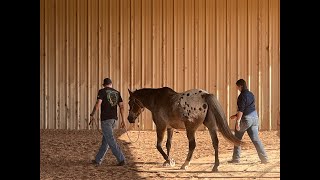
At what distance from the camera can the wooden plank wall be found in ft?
52.2

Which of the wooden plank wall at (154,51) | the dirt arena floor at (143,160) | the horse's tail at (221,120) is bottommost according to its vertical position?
the dirt arena floor at (143,160)

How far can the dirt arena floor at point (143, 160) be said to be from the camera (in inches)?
352

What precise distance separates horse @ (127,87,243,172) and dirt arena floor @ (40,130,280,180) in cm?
47

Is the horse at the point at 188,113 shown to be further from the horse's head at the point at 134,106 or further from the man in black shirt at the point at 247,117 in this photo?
the man in black shirt at the point at 247,117

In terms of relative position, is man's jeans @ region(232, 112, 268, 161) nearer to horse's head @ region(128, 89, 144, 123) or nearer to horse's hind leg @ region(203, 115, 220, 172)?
horse's hind leg @ region(203, 115, 220, 172)

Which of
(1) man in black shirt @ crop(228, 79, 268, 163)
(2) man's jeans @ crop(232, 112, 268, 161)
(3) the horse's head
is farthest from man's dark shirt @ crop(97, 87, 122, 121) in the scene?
(2) man's jeans @ crop(232, 112, 268, 161)

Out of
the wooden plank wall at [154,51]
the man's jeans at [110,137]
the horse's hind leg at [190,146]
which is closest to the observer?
the horse's hind leg at [190,146]

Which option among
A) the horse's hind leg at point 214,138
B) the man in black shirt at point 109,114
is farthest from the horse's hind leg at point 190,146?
Answer: the man in black shirt at point 109,114

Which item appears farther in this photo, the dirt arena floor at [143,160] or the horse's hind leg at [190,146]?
the horse's hind leg at [190,146]

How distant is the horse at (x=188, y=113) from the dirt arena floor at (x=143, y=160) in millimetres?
475

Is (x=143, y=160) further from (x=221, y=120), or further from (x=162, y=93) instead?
(x=221, y=120)

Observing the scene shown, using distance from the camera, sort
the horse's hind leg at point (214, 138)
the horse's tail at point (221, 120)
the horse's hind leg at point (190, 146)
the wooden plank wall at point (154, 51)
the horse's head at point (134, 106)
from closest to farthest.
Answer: the horse's tail at point (221, 120) → the horse's hind leg at point (214, 138) → the horse's hind leg at point (190, 146) → the horse's head at point (134, 106) → the wooden plank wall at point (154, 51)

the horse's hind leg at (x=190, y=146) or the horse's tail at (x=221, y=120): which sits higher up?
the horse's tail at (x=221, y=120)
